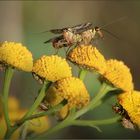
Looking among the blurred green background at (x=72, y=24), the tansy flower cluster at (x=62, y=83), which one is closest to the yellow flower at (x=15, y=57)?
the tansy flower cluster at (x=62, y=83)

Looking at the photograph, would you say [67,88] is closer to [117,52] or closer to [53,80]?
[53,80]

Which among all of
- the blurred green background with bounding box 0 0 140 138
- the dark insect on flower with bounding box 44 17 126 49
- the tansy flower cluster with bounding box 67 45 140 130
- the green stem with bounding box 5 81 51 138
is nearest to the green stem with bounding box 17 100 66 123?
the green stem with bounding box 5 81 51 138

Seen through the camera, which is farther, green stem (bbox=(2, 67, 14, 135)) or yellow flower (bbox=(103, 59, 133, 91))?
yellow flower (bbox=(103, 59, 133, 91))

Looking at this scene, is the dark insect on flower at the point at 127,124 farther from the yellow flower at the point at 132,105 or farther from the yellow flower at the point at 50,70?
the yellow flower at the point at 50,70

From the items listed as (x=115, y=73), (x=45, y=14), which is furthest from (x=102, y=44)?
(x=115, y=73)

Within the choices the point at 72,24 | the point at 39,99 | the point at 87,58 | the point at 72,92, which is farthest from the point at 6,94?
the point at 72,24

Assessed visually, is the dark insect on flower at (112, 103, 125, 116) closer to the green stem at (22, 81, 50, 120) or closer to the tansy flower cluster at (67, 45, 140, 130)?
→ the tansy flower cluster at (67, 45, 140, 130)

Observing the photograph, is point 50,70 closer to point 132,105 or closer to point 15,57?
point 15,57
